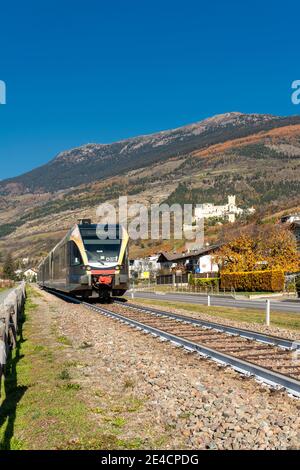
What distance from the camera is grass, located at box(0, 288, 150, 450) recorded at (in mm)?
6168

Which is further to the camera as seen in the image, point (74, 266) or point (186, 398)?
point (74, 266)

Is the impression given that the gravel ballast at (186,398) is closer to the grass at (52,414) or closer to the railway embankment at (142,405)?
the railway embankment at (142,405)

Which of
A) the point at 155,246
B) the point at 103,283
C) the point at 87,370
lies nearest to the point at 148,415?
the point at 87,370

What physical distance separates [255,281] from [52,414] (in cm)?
4904

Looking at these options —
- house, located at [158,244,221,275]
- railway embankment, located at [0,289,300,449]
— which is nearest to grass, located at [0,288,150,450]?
railway embankment, located at [0,289,300,449]

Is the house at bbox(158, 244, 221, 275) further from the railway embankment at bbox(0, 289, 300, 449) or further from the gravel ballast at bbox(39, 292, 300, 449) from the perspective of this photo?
the railway embankment at bbox(0, 289, 300, 449)

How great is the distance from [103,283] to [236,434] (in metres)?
21.2

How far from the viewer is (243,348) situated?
11.8 metres

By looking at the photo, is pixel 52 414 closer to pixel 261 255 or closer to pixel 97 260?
pixel 97 260

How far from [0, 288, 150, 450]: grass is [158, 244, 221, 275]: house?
68.2 meters

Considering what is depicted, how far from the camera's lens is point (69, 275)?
28.3 meters

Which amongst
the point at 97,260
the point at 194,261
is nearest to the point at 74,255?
the point at 97,260

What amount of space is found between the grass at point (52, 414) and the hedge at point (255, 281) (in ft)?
141

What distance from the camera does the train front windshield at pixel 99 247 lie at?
2699 cm
